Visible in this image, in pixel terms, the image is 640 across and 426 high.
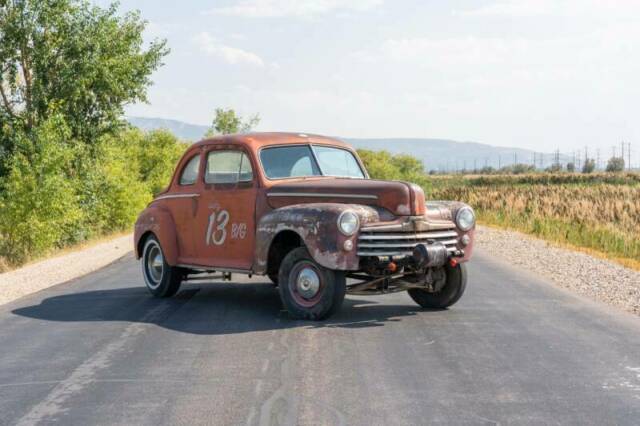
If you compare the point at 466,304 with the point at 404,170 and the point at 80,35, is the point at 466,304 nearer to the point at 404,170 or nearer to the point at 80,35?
the point at 80,35

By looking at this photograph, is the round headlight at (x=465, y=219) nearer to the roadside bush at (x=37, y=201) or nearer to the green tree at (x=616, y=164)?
the roadside bush at (x=37, y=201)

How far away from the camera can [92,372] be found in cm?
675

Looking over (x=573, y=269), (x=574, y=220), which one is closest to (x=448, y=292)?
(x=573, y=269)

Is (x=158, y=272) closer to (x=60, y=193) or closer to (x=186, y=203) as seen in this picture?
(x=186, y=203)

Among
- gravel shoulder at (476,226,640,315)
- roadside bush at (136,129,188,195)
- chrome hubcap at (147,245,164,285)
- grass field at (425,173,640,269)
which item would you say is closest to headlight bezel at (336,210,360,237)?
chrome hubcap at (147,245,164,285)

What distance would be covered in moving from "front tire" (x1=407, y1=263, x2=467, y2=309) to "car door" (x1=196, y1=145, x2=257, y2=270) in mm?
2160

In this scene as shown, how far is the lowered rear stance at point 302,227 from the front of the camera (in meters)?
8.59

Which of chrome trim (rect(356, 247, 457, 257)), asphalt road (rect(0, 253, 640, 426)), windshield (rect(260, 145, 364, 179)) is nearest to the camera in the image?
asphalt road (rect(0, 253, 640, 426))

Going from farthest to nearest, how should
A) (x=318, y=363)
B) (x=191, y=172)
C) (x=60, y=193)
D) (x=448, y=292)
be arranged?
(x=60, y=193)
(x=191, y=172)
(x=448, y=292)
(x=318, y=363)

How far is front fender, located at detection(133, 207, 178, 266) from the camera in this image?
35.4 ft

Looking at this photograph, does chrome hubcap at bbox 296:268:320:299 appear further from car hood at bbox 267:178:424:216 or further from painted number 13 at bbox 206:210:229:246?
painted number 13 at bbox 206:210:229:246

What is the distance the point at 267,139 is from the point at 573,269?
26.4 feet

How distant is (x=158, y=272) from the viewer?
1132cm

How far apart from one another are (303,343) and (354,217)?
1488 millimetres
